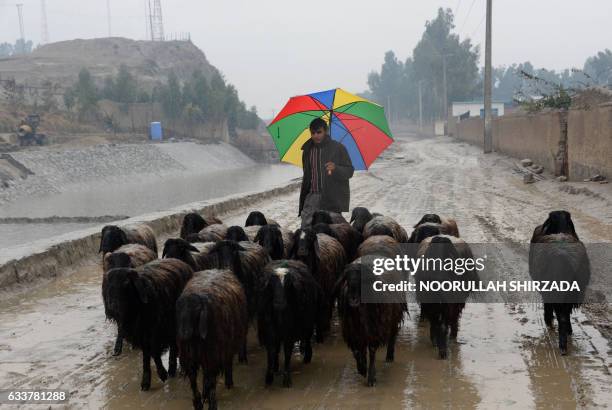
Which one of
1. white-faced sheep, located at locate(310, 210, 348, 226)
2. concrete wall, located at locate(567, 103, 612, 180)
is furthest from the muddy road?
concrete wall, located at locate(567, 103, 612, 180)

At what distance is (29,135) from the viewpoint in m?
47.4

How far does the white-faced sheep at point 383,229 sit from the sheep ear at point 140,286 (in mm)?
3665

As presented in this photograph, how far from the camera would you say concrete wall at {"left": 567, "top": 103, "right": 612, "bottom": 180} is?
16.1 metres

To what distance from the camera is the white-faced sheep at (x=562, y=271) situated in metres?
6.45

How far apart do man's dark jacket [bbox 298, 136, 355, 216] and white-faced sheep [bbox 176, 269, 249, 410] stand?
3.68m

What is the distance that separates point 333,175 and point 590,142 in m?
11.2

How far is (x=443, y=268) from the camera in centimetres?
666

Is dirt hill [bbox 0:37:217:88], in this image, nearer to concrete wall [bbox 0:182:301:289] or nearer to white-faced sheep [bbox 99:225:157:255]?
concrete wall [bbox 0:182:301:289]

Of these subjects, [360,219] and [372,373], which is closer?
[372,373]

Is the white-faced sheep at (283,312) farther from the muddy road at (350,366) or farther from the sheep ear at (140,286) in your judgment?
the sheep ear at (140,286)

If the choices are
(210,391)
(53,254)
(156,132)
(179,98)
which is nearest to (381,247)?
(210,391)

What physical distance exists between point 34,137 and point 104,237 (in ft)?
142

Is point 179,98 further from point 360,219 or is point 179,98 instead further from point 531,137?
point 360,219

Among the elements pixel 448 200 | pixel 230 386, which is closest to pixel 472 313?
pixel 230 386
